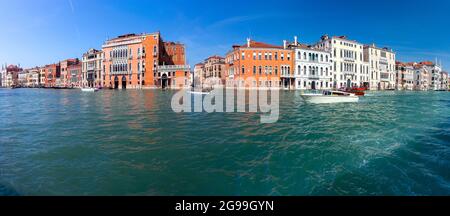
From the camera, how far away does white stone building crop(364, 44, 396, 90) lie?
191 ft

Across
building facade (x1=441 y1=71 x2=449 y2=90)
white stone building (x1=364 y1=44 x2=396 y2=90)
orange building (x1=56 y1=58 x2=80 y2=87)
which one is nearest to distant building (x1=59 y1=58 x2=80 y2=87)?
orange building (x1=56 y1=58 x2=80 y2=87)

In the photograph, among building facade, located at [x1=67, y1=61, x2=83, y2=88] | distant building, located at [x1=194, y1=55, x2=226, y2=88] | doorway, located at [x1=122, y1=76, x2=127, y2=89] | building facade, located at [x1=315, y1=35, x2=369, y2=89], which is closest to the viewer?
building facade, located at [x1=315, y1=35, x2=369, y2=89]

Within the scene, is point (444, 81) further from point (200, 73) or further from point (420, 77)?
point (200, 73)

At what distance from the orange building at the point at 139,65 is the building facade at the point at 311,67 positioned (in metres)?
22.6

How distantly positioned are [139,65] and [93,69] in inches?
705

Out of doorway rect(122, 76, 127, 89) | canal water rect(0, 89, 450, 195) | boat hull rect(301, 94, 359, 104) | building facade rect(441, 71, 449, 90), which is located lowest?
canal water rect(0, 89, 450, 195)

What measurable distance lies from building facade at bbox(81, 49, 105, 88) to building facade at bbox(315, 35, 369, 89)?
174 feet

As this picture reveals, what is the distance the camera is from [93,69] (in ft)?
217

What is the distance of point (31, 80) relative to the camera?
95.2 meters

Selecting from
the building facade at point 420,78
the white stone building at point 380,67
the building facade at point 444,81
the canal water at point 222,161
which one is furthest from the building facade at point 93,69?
the building facade at point 444,81

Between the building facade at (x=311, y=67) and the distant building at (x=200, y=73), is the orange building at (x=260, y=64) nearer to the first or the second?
the building facade at (x=311, y=67)

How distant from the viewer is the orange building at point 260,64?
44094 mm

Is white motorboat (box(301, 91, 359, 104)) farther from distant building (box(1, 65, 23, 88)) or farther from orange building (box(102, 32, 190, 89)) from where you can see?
distant building (box(1, 65, 23, 88))
